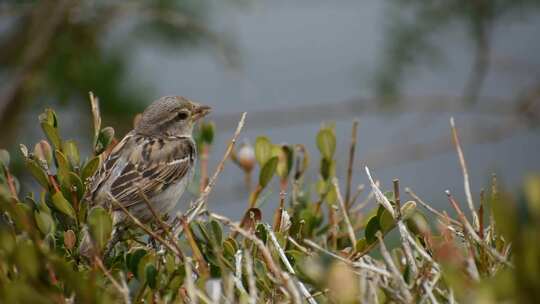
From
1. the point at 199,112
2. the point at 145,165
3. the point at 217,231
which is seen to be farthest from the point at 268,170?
the point at 199,112

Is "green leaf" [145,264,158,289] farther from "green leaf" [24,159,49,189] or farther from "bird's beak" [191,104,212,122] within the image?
"bird's beak" [191,104,212,122]

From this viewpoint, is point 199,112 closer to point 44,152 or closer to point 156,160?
point 156,160

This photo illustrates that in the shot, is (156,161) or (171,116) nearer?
(156,161)

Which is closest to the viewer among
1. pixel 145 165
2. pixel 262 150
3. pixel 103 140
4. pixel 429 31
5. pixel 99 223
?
pixel 99 223

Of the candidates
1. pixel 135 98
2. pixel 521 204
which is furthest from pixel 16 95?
pixel 521 204

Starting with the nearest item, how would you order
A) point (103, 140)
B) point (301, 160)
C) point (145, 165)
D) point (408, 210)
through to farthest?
point (408, 210) → point (103, 140) → point (301, 160) → point (145, 165)

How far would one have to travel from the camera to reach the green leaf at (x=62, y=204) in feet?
4.70

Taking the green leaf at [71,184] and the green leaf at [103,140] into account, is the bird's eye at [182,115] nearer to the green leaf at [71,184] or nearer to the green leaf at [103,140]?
the green leaf at [103,140]

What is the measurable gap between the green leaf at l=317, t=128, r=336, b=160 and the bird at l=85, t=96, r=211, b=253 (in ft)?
2.94

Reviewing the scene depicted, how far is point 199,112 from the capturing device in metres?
3.28

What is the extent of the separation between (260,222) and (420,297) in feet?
1.11

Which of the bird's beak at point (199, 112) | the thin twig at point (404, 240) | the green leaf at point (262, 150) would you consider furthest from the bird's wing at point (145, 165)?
the thin twig at point (404, 240)

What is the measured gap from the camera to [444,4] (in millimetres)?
4145

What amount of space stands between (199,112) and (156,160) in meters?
0.29
